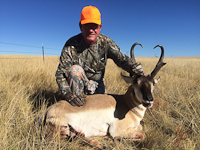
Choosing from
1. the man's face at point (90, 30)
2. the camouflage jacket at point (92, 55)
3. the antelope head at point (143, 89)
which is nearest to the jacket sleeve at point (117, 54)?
the camouflage jacket at point (92, 55)

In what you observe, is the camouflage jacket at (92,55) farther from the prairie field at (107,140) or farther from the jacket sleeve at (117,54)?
the prairie field at (107,140)

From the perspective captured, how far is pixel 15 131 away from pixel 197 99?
12.4ft

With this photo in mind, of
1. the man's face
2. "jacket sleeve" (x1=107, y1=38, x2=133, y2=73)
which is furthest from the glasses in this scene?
"jacket sleeve" (x1=107, y1=38, x2=133, y2=73)

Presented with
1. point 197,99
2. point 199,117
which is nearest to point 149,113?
point 199,117

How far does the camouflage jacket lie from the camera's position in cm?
351

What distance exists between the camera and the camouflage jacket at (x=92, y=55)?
11.5 ft

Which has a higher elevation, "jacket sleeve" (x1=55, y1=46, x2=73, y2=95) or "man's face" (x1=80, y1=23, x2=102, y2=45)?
"man's face" (x1=80, y1=23, x2=102, y2=45)

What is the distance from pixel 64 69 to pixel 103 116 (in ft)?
4.88

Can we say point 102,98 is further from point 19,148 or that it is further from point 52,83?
point 52,83

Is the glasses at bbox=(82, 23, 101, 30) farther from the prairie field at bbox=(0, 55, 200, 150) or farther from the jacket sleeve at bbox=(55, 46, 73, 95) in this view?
the prairie field at bbox=(0, 55, 200, 150)

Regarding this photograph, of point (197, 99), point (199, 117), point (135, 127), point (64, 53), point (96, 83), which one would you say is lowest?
point (135, 127)

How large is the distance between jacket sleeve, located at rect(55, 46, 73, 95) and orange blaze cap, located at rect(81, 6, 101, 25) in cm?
86

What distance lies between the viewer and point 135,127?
264 cm

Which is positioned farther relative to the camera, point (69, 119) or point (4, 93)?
point (4, 93)
